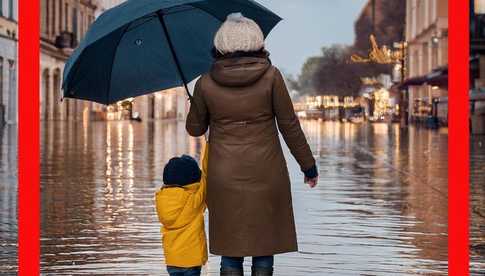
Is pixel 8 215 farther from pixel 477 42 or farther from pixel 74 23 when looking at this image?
pixel 74 23

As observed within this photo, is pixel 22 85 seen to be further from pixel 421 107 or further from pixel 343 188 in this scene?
pixel 421 107

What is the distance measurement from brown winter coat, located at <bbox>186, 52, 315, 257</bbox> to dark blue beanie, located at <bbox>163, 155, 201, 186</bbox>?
0.16 metres

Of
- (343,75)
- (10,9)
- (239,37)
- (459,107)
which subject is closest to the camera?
(459,107)

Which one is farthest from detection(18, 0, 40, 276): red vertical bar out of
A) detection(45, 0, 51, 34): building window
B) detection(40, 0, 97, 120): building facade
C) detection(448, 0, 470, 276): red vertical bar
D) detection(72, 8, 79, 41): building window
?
detection(72, 8, 79, 41): building window

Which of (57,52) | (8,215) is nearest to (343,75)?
(57,52)

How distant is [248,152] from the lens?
19.3 feet

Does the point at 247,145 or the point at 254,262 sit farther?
the point at 254,262

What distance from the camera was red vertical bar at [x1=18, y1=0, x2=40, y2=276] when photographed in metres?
4.94

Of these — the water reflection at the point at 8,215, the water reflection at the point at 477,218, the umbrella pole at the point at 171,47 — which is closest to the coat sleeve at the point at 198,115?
the umbrella pole at the point at 171,47

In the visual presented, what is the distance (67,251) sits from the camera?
31.7 ft

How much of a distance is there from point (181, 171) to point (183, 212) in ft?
0.73

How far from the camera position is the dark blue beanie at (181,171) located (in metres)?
6.17

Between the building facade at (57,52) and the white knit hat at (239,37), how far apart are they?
6746 centimetres

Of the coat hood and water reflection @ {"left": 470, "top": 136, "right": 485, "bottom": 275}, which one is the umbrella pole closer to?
the coat hood
